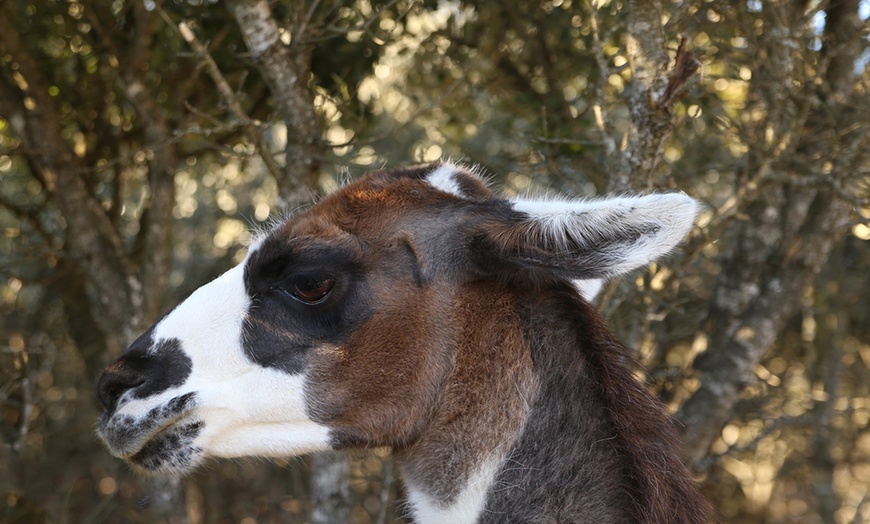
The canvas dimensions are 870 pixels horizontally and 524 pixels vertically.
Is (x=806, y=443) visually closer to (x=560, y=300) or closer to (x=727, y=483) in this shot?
(x=727, y=483)

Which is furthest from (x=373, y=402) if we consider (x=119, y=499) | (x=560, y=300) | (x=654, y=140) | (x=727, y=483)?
(x=727, y=483)

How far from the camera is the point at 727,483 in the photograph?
394 inches

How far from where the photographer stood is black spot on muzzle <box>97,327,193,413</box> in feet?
10.5

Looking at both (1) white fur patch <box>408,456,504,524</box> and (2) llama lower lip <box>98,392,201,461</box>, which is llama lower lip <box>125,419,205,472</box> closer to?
(2) llama lower lip <box>98,392,201,461</box>

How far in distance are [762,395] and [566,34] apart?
3.13 metres

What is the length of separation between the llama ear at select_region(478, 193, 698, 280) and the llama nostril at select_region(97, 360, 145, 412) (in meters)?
1.42

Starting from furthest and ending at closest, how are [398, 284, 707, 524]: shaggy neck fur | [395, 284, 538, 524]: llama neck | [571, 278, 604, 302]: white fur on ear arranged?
1. [571, 278, 604, 302]: white fur on ear
2. [395, 284, 538, 524]: llama neck
3. [398, 284, 707, 524]: shaggy neck fur

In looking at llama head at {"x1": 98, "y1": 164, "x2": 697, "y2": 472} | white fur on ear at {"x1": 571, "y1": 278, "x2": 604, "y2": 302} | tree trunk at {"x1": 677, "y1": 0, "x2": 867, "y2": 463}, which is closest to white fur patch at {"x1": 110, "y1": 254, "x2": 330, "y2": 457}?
llama head at {"x1": 98, "y1": 164, "x2": 697, "y2": 472}

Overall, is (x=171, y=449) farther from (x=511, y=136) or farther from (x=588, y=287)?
(x=511, y=136)

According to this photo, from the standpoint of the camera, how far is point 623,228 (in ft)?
9.29

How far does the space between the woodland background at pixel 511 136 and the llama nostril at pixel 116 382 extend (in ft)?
2.89

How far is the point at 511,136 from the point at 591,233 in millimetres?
3581

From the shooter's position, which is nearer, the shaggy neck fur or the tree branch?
the shaggy neck fur

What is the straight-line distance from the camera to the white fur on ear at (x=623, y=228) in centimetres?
277
